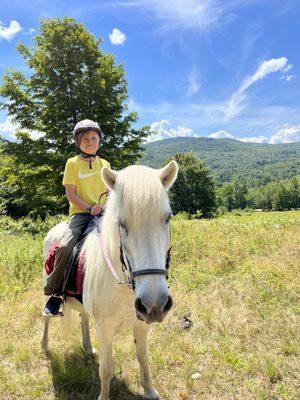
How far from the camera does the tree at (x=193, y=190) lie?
60.4m

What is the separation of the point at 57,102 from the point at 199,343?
14838mm

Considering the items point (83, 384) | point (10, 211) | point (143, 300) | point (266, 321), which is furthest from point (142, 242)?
point (10, 211)

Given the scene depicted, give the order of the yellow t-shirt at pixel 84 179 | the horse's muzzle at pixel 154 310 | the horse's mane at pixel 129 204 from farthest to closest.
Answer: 1. the yellow t-shirt at pixel 84 179
2. the horse's mane at pixel 129 204
3. the horse's muzzle at pixel 154 310

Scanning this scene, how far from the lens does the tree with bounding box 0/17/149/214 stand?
16.9 m

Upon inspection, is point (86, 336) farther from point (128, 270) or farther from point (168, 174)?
point (168, 174)

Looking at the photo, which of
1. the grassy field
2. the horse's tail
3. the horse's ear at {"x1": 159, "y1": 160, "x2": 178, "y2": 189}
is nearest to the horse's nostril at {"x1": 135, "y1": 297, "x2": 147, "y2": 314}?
the horse's ear at {"x1": 159, "y1": 160, "x2": 178, "y2": 189}

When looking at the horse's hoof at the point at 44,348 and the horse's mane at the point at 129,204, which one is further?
the horse's hoof at the point at 44,348

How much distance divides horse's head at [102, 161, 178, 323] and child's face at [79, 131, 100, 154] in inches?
63.2

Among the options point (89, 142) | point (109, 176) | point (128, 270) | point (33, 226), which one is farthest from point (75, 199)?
point (33, 226)

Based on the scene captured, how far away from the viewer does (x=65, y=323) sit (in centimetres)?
486

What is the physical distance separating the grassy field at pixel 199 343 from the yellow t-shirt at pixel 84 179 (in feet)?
7.71

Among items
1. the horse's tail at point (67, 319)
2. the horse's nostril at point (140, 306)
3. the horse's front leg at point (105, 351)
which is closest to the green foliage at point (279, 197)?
the horse's tail at point (67, 319)

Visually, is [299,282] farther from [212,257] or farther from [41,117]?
[41,117]

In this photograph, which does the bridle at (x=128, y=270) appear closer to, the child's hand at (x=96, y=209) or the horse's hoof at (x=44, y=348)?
the child's hand at (x=96, y=209)
